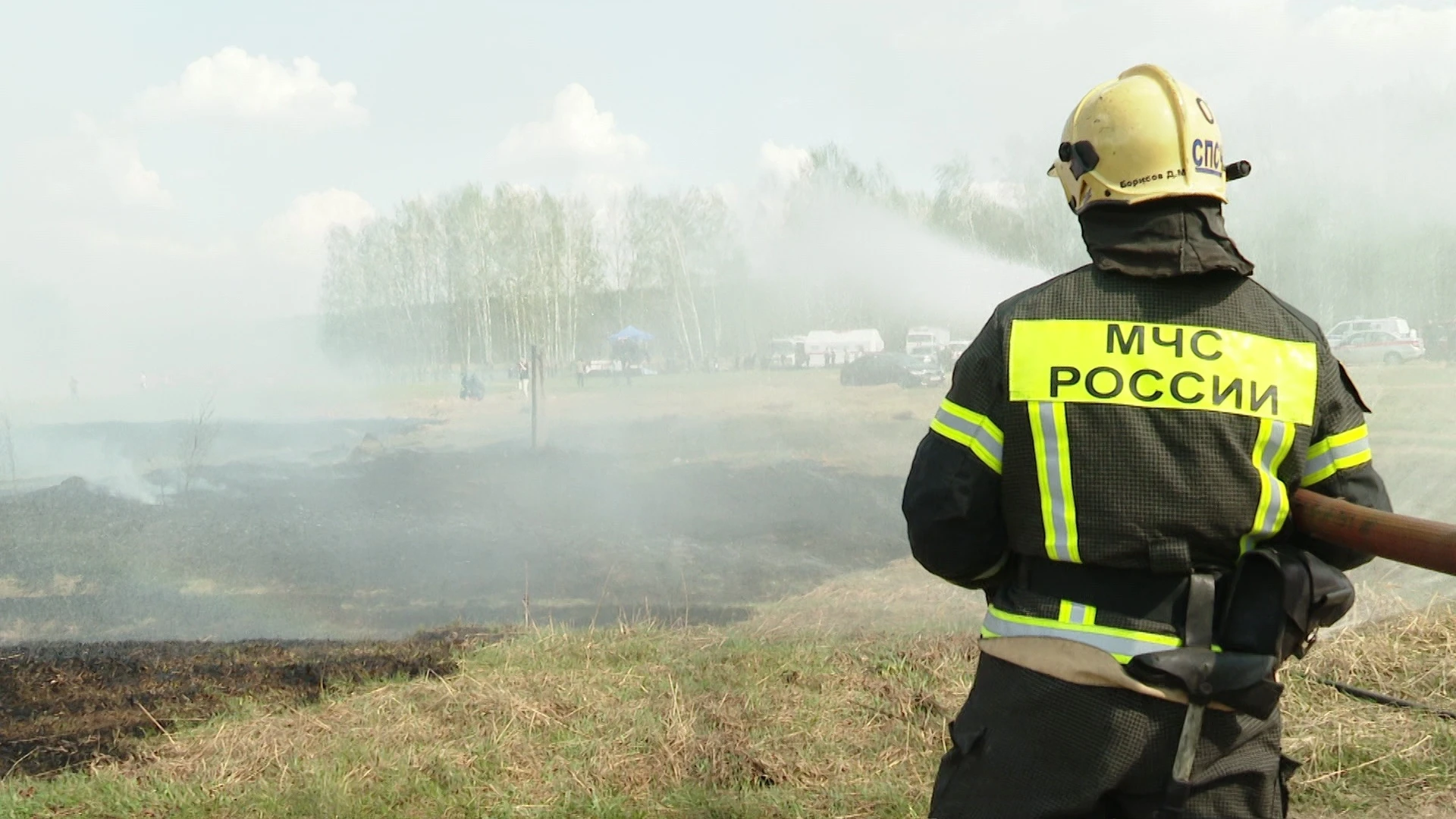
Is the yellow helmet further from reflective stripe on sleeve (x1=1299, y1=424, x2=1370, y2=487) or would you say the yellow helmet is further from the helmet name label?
reflective stripe on sleeve (x1=1299, y1=424, x2=1370, y2=487)

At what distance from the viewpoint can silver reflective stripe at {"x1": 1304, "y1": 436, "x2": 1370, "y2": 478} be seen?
7.04 ft

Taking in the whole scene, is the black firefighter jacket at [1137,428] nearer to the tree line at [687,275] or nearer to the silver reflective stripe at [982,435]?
the silver reflective stripe at [982,435]

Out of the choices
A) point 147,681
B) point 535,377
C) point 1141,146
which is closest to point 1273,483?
point 1141,146

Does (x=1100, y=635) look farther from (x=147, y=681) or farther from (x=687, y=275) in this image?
(x=687, y=275)

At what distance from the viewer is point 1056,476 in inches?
80.7

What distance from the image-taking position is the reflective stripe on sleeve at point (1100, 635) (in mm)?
2006

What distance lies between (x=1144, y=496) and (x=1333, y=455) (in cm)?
44

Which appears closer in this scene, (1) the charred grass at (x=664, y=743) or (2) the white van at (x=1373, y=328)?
(1) the charred grass at (x=664, y=743)

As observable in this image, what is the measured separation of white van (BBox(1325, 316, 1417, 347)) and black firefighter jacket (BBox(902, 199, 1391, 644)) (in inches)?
546

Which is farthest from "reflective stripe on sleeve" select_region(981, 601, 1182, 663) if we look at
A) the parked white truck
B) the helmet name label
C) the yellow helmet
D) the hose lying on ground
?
the parked white truck

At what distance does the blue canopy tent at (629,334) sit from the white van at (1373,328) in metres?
13.1

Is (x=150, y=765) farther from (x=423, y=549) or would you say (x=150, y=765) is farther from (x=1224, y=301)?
(x=423, y=549)

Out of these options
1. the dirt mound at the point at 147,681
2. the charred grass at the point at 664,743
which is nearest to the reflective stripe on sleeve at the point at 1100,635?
the charred grass at the point at 664,743

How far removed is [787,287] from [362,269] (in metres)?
8.95
